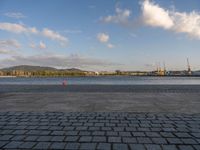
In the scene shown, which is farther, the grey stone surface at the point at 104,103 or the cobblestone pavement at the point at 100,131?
the grey stone surface at the point at 104,103

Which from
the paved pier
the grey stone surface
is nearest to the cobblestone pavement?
the paved pier

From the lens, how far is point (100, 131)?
466 centimetres

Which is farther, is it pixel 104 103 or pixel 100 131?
pixel 104 103

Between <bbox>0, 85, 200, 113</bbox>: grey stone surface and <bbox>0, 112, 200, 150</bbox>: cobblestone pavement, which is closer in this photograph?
<bbox>0, 112, 200, 150</bbox>: cobblestone pavement

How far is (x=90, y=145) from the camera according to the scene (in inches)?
148

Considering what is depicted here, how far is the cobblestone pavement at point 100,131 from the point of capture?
3774mm

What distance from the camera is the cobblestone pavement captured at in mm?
3774

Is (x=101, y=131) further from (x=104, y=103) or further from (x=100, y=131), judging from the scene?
(x=104, y=103)

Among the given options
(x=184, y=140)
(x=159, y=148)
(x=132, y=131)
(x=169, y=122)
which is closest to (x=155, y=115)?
(x=169, y=122)

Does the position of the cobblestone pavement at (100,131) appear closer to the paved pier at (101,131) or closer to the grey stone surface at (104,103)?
the paved pier at (101,131)

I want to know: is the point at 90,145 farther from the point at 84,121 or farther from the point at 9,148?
the point at 84,121

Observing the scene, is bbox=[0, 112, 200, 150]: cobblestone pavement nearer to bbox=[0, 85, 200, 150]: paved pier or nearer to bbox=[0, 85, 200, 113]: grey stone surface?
bbox=[0, 85, 200, 150]: paved pier

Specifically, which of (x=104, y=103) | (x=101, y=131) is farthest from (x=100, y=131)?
(x=104, y=103)

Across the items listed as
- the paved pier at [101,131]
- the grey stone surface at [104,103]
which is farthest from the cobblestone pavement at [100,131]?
the grey stone surface at [104,103]
